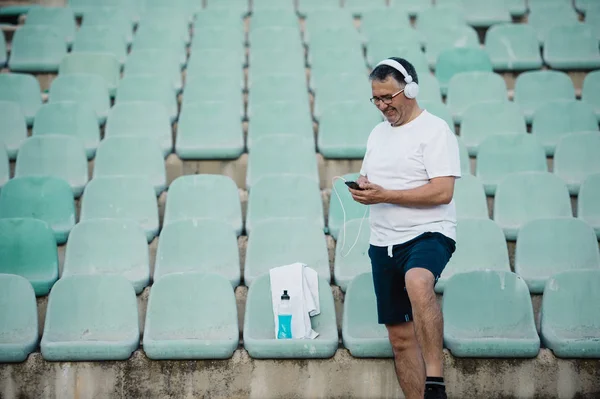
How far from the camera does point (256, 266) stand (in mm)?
3680

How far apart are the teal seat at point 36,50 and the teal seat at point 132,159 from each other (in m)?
1.61

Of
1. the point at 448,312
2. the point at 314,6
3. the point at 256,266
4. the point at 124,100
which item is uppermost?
the point at 314,6

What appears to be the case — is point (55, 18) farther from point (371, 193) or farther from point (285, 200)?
point (371, 193)

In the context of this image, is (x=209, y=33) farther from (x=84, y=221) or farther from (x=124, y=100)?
(x=84, y=221)

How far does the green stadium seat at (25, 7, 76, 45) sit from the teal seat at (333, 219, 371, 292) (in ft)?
11.1

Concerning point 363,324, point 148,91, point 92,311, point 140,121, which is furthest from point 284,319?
point 148,91

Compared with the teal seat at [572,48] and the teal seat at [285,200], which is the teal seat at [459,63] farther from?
the teal seat at [285,200]

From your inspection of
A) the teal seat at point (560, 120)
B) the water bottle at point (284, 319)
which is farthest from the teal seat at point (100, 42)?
the water bottle at point (284, 319)

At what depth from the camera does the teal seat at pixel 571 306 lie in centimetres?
334

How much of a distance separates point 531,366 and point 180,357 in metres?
1.40

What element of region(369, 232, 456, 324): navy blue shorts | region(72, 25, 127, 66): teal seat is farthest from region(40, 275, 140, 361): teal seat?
region(72, 25, 127, 66): teal seat

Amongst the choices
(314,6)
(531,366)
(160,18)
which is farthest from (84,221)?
(314,6)

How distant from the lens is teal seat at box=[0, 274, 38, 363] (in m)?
3.30

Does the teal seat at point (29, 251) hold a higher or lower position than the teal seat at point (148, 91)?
lower
